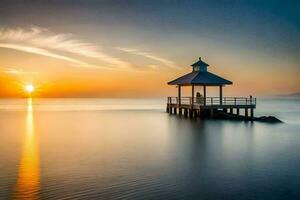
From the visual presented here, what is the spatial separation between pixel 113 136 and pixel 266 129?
38.6ft

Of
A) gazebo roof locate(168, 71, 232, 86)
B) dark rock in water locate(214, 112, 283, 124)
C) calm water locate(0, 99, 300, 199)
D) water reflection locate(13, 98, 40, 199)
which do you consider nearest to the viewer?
water reflection locate(13, 98, 40, 199)

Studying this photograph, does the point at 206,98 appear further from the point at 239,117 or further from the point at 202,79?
the point at 239,117

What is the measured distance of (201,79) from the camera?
34438 millimetres

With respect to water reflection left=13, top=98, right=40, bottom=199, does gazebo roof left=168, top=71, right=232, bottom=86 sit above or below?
above

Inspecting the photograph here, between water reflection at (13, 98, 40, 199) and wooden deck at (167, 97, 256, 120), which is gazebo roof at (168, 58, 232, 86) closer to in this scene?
wooden deck at (167, 97, 256, 120)

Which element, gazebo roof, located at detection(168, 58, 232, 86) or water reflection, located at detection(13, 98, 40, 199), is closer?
water reflection, located at detection(13, 98, 40, 199)

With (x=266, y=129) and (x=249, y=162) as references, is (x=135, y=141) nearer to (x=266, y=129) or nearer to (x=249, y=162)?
(x=249, y=162)

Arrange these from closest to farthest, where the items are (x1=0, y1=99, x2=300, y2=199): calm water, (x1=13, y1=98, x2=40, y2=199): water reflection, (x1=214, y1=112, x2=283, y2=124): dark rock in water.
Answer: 1. (x1=13, y1=98, x2=40, y2=199): water reflection
2. (x1=0, y1=99, x2=300, y2=199): calm water
3. (x1=214, y1=112, x2=283, y2=124): dark rock in water

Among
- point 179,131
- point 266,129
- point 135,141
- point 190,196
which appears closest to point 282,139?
point 266,129

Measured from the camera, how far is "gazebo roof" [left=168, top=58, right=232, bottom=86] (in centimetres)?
3419

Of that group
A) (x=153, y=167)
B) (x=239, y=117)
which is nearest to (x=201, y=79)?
(x=239, y=117)

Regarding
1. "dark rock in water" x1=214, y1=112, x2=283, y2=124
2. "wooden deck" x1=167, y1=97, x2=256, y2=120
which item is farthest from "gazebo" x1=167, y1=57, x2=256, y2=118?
"dark rock in water" x1=214, y1=112, x2=283, y2=124

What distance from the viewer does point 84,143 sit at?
71.8 feet

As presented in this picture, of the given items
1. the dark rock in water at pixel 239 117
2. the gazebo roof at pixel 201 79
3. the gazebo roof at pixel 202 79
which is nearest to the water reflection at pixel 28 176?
the gazebo roof at pixel 202 79
